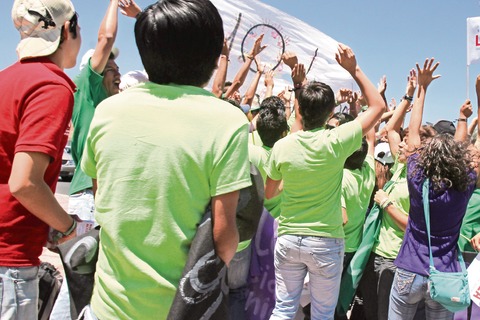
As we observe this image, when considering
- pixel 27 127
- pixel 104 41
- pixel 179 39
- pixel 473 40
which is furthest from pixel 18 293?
pixel 473 40

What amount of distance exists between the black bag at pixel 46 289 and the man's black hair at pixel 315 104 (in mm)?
1900

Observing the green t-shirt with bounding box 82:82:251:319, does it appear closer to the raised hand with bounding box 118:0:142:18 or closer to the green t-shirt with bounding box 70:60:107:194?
the green t-shirt with bounding box 70:60:107:194

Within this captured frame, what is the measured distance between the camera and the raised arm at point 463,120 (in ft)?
13.2

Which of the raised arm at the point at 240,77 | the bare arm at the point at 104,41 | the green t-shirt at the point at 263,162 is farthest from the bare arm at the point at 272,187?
the bare arm at the point at 104,41

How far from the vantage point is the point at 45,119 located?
70.3 inches

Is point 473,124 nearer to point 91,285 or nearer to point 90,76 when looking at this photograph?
point 90,76

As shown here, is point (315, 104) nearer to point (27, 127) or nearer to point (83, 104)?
point (83, 104)

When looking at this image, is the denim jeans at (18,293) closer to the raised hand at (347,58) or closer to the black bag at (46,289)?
the black bag at (46,289)

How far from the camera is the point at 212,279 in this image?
142 centimetres

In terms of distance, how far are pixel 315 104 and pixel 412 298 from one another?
1.38 meters

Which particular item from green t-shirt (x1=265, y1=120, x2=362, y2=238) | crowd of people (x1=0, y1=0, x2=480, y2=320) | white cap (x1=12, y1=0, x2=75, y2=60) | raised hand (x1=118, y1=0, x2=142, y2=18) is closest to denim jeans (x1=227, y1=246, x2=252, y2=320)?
crowd of people (x1=0, y1=0, x2=480, y2=320)

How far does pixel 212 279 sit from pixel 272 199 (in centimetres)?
261

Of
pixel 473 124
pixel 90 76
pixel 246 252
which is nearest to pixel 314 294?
pixel 246 252

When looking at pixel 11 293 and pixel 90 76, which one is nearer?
pixel 11 293
